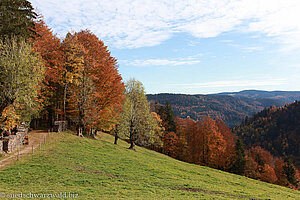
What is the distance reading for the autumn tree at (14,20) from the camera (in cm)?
2848

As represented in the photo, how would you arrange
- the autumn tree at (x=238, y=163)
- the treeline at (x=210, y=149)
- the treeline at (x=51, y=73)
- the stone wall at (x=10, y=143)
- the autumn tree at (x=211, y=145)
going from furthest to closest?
the autumn tree at (x=238, y=163), the treeline at (x=210, y=149), the autumn tree at (x=211, y=145), the treeline at (x=51, y=73), the stone wall at (x=10, y=143)

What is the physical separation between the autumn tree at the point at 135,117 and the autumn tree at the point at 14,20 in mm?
21637

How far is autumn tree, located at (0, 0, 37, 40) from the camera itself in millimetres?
28484

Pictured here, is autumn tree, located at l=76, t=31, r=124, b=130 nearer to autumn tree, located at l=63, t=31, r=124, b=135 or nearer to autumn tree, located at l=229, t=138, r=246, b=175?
autumn tree, located at l=63, t=31, r=124, b=135

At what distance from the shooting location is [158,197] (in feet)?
49.9

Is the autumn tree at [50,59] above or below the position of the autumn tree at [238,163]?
above

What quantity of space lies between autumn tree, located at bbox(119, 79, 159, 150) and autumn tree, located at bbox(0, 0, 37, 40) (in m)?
21.6

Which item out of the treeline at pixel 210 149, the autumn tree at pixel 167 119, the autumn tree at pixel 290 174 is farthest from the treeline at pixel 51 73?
the autumn tree at pixel 290 174

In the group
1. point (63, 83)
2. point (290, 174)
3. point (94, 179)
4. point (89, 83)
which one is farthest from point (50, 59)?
point (290, 174)

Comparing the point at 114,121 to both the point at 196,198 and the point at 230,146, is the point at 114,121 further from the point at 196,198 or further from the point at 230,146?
the point at 230,146

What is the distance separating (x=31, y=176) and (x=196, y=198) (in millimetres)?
14520

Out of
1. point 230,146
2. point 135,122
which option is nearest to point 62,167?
point 135,122

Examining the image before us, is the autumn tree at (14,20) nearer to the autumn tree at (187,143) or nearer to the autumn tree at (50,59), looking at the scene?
the autumn tree at (50,59)

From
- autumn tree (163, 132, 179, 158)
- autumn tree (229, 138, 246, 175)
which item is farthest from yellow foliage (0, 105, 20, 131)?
autumn tree (229, 138, 246, 175)
